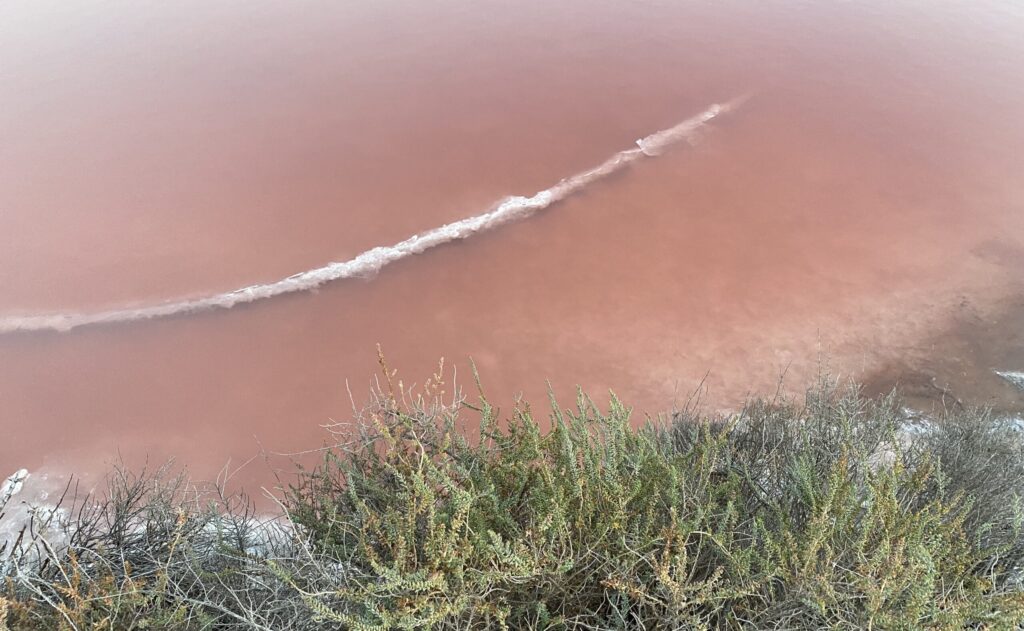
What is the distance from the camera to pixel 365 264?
5.88 meters

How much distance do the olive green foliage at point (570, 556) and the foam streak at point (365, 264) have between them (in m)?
3.27

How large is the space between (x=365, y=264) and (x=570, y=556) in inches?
169

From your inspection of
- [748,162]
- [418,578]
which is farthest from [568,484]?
[748,162]

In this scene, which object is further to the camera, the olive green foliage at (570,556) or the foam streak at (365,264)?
the foam streak at (365,264)

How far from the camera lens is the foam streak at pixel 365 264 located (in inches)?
217

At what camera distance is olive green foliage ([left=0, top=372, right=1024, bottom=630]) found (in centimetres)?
188

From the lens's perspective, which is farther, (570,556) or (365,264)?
(365,264)

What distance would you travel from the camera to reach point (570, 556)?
6.82 ft

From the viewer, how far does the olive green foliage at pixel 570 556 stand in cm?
188

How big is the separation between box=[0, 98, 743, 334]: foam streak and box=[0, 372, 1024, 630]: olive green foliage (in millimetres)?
3267

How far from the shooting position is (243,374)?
5102mm

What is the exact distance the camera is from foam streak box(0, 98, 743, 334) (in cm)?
550

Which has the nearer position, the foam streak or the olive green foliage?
the olive green foliage

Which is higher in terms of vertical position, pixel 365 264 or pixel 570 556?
pixel 365 264
